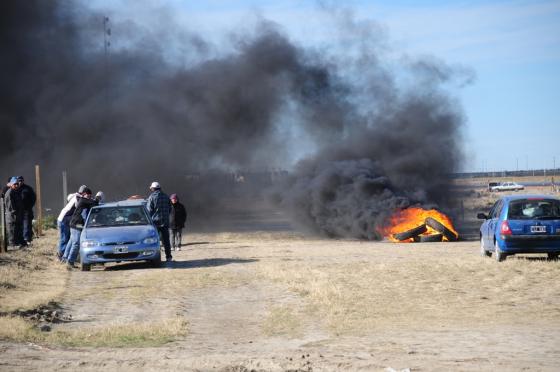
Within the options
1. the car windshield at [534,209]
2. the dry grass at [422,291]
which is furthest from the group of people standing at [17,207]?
the car windshield at [534,209]

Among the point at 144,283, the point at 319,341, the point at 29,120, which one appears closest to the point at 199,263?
the point at 144,283

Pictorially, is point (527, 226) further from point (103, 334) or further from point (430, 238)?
point (430, 238)

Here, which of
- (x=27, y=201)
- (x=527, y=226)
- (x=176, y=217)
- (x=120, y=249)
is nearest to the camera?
(x=527, y=226)

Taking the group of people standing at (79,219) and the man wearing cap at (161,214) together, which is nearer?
the group of people standing at (79,219)

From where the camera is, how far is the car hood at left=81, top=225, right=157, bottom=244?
2059 centimetres

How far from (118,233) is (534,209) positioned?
988 centimetres

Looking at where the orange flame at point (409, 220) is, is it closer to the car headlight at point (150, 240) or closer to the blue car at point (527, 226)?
the blue car at point (527, 226)

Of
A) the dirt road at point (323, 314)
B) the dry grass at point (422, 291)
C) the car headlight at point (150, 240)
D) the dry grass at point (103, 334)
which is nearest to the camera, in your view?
the dirt road at point (323, 314)

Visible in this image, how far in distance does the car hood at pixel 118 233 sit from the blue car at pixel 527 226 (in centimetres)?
828

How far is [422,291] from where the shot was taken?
15.3 m

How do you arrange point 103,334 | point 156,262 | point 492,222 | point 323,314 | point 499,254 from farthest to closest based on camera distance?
point 492,222
point 156,262
point 499,254
point 323,314
point 103,334

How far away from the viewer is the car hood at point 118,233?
67.6ft

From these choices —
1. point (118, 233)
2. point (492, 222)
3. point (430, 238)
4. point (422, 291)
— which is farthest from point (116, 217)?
point (430, 238)

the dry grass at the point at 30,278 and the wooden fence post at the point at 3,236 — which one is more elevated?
the wooden fence post at the point at 3,236
